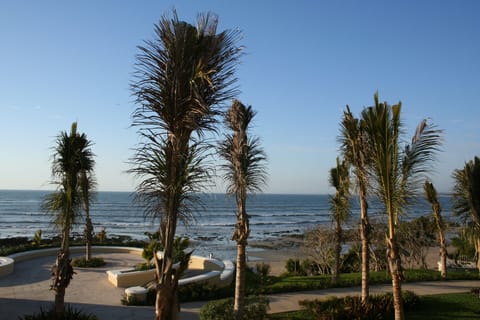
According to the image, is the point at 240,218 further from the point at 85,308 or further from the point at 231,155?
the point at 85,308

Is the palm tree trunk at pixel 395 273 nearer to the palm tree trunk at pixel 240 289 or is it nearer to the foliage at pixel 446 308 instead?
the palm tree trunk at pixel 240 289

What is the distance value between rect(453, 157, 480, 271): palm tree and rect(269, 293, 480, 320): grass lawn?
2193 millimetres

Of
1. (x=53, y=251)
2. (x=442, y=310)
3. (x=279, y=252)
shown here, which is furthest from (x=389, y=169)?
(x=279, y=252)

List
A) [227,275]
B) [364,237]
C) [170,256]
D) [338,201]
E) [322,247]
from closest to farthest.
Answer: [170,256], [364,237], [338,201], [227,275], [322,247]

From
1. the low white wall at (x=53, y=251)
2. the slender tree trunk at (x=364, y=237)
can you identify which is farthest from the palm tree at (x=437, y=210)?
the low white wall at (x=53, y=251)

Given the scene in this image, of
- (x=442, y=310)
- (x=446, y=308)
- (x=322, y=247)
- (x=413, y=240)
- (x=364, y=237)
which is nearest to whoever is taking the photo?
(x=364, y=237)

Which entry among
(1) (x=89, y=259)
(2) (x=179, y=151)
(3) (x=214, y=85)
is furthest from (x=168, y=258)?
(1) (x=89, y=259)

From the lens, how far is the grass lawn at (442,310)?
33.3 ft

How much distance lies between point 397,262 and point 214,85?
15.1ft

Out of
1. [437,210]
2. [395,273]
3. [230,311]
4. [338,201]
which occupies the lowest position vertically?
[230,311]

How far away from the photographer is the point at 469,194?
476 inches

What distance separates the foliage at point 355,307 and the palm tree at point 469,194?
3518mm

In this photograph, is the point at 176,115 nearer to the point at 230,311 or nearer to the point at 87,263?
the point at 230,311

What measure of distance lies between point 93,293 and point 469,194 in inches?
498
